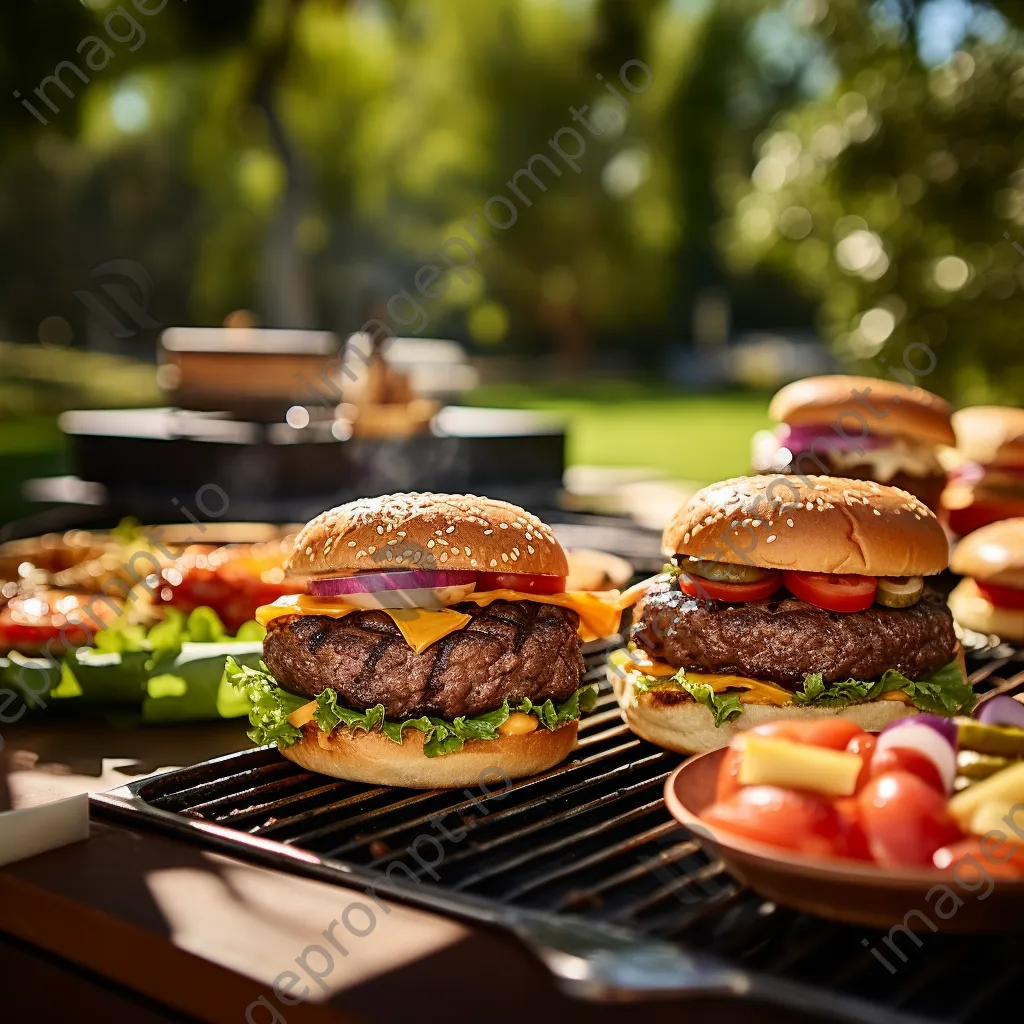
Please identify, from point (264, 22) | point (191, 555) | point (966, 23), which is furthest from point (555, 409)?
point (191, 555)

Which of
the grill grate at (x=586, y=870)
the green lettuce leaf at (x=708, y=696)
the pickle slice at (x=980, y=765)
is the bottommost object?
the grill grate at (x=586, y=870)

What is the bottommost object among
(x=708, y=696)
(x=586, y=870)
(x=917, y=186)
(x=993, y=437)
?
(x=586, y=870)

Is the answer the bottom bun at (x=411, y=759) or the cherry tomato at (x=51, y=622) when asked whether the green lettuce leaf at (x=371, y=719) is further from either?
the cherry tomato at (x=51, y=622)

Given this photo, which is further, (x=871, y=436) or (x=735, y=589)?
(x=871, y=436)

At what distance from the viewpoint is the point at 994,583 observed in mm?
5836

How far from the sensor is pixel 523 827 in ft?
11.1

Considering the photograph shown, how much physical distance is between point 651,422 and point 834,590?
30292 millimetres

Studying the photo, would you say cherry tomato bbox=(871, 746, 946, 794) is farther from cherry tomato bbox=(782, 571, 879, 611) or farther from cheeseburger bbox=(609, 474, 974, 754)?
cherry tomato bbox=(782, 571, 879, 611)

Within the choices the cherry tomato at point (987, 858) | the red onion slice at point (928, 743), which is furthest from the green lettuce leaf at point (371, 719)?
the cherry tomato at point (987, 858)

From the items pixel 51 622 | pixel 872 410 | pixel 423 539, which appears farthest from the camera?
pixel 872 410

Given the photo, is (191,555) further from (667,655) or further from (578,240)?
(578,240)

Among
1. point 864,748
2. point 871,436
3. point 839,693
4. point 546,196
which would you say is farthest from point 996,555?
point 546,196

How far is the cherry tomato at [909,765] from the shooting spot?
2518 mm

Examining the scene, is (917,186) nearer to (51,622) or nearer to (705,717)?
(705,717)
